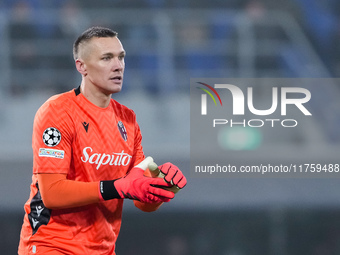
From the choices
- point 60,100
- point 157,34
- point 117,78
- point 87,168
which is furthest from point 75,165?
point 157,34

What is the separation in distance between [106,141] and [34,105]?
178 inches

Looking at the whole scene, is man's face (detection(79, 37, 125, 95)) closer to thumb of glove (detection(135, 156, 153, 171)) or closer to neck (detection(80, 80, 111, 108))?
neck (detection(80, 80, 111, 108))

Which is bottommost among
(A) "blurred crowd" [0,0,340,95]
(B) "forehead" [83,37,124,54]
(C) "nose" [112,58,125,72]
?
(C) "nose" [112,58,125,72]

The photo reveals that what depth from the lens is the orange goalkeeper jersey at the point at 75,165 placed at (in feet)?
8.61

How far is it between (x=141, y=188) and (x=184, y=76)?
523 centimetres

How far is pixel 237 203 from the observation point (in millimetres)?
8352

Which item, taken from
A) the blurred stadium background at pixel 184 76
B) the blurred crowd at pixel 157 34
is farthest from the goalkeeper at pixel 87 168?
the blurred crowd at pixel 157 34

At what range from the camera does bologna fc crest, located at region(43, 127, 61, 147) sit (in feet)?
8.55

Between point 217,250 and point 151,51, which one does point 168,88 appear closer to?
→ point 151,51

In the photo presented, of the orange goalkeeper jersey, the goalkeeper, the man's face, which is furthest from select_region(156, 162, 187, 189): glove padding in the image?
the man's face

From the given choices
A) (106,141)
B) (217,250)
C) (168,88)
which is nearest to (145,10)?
(168,88)

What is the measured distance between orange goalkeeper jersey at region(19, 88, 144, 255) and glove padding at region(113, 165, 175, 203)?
242mm

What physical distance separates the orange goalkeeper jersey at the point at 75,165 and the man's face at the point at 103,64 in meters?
0.10

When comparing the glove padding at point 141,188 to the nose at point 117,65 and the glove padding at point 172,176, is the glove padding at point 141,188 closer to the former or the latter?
the glove padding at point 172,176
